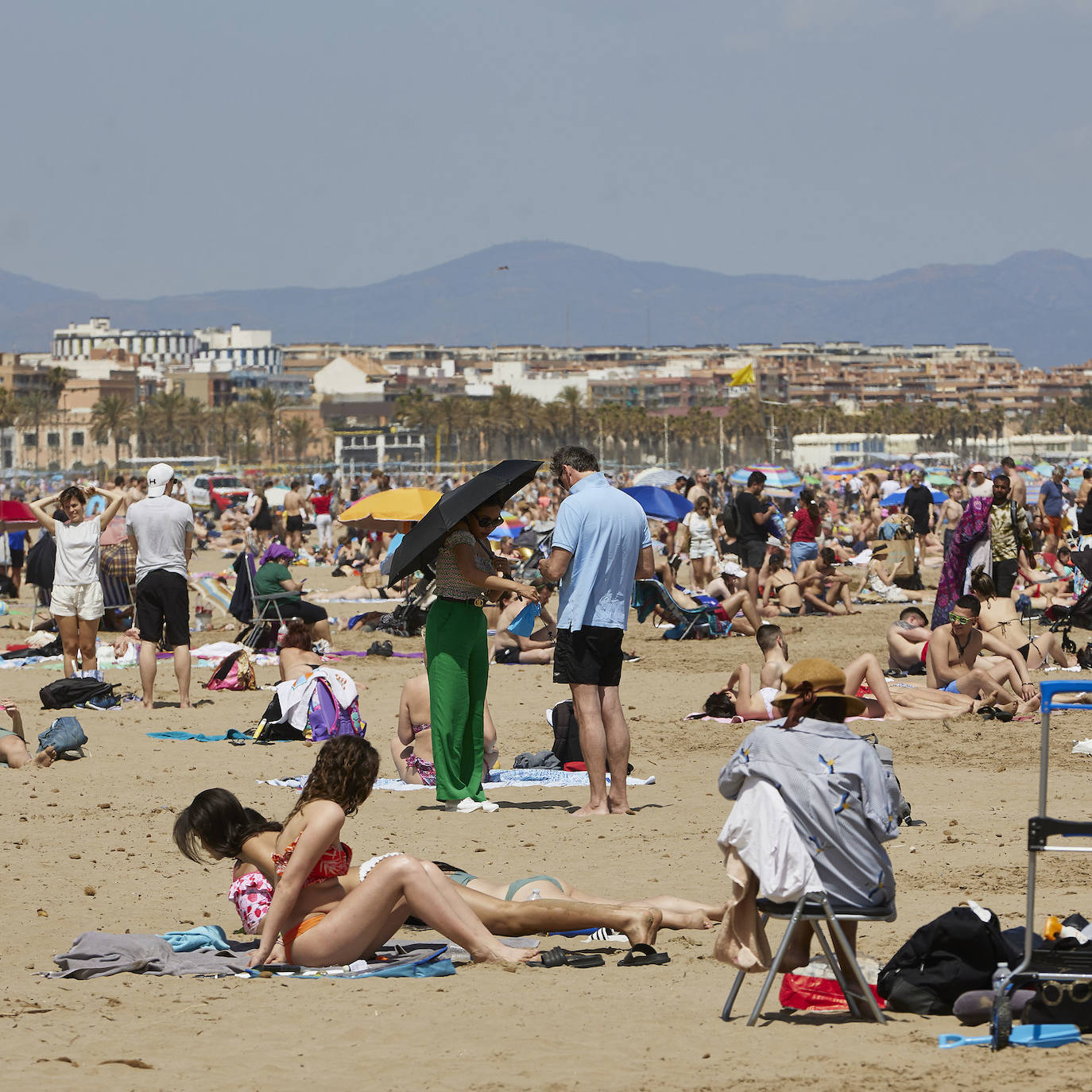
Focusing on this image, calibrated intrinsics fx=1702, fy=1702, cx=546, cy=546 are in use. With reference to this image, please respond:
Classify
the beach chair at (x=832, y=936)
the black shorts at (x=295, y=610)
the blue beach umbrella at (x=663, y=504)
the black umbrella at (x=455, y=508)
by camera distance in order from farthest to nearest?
the blue beach umbrella at (x=663, y=504)
the black shorts at (x=295, y=610)
the black umbrella at (x=455, y=508)
the beach chair at (x=832, y=936)

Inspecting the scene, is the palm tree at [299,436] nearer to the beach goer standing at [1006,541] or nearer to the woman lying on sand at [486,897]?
the beach goer standing at [1006,541]

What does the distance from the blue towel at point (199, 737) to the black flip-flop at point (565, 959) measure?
4.85 m

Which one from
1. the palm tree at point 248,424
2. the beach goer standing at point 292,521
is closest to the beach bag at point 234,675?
the beach goer standing at point 292,521

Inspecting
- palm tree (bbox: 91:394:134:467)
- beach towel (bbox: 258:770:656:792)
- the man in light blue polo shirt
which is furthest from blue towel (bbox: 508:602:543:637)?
palm tree (bbox: 91:394:134:467)

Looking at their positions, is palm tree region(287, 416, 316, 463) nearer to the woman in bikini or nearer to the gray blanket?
the woman in bikini

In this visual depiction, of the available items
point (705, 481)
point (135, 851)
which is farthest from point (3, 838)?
point (705, 481)

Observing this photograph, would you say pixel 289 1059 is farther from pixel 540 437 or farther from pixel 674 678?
pixel 540 437

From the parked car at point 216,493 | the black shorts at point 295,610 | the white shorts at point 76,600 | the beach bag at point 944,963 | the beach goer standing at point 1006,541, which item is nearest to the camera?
the beach bag at point 944,963

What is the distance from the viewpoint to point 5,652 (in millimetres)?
13703

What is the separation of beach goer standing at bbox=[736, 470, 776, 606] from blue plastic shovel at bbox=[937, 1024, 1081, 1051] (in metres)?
11.8

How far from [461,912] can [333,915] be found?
0.38m

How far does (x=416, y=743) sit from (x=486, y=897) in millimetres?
3055

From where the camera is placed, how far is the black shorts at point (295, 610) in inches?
493

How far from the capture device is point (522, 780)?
842 cm
